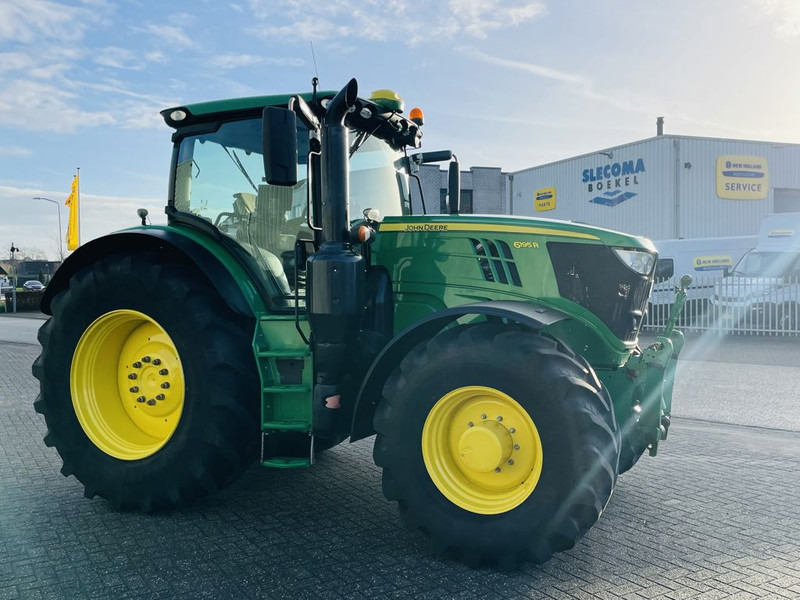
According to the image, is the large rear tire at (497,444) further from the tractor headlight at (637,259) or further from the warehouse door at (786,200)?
the warehouse door at (786,200)

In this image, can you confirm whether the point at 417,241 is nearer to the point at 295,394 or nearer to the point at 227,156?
the point at 295,394

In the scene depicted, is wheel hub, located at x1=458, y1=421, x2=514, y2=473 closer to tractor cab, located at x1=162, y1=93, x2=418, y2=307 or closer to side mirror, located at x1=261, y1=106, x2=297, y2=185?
tractor cab, located at x1=162, y1=93, x2=418, y2=307

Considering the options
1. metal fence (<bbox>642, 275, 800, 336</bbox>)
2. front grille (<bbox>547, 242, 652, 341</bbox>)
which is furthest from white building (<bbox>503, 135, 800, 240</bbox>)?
front grille (<bbox>547, 242, 652, 341</bbox>)

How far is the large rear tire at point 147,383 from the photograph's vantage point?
3967mm

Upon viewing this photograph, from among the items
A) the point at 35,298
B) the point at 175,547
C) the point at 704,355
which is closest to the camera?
the point at 175,547

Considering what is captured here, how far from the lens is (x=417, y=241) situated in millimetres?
4023

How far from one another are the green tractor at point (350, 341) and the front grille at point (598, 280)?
1 centimetres

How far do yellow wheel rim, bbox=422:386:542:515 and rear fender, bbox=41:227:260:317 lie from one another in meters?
1.34

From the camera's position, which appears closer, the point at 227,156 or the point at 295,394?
the point at 295,394

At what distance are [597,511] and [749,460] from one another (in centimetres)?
295

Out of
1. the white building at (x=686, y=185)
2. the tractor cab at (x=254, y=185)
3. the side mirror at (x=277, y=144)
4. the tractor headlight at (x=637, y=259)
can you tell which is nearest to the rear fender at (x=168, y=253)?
the tractor cab at (x=254, y=185)

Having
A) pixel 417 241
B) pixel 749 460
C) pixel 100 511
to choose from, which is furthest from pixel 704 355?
pixel 100 511

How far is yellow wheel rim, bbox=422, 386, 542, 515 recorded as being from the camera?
11.1ft

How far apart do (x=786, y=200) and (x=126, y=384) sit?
90.0ft
